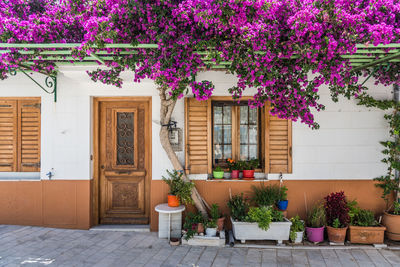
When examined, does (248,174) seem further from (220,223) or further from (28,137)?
(28,137)

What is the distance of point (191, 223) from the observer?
4664 mm

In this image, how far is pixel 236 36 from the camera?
3.37 m

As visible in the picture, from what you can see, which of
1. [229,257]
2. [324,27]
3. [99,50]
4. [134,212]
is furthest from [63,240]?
[324,27]

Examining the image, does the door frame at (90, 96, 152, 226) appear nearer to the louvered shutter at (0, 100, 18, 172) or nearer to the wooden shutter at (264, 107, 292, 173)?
the louvered shutter at (0, 100, 18, 172)

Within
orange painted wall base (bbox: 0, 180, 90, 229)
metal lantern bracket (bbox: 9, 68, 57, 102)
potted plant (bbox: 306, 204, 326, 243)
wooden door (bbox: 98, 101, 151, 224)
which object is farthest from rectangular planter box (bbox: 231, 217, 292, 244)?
metal lantern bracket (bbox: 9, 68, 57, 102)

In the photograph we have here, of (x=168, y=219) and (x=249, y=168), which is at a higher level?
(x=249, y=168)

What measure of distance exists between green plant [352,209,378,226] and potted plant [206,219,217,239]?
2.17m

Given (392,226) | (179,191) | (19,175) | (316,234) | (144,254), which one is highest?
(19,175)

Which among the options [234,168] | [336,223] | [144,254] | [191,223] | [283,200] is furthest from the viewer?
[234,168]

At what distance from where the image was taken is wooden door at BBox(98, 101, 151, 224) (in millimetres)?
5332

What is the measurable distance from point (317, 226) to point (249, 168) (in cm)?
136

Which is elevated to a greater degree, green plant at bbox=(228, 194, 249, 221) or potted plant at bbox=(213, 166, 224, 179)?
potted plant at bbox=(213, 166, 224, 179)

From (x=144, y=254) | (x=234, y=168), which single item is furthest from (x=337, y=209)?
(x=144, y=254)

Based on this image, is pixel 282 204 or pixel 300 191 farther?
pixel 300 191
